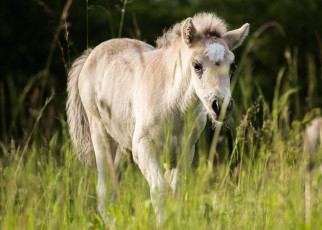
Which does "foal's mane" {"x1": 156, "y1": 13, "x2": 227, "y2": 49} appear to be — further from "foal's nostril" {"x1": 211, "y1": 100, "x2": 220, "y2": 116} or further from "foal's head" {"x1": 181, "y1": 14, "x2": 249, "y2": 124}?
"foal's nostril" {"x1": 211, "y1": 100, "x2": 220, "y2": 116}

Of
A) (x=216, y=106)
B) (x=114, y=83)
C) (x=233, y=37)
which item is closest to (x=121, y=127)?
(x=114, y=83)

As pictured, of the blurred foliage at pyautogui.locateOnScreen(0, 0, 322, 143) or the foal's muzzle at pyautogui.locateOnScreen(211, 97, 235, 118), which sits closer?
the foal's muzzle at pyautogui.locateOnScreen(211, 97, 235, 118)

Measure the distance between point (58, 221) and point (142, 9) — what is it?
21173 millimetres

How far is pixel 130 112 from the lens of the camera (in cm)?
564

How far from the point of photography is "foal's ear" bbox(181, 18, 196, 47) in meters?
4.80

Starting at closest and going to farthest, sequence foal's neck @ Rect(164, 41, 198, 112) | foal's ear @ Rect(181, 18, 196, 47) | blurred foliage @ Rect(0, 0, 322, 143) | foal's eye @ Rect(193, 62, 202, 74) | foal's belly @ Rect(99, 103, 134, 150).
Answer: foal's eye @ Rect(193, 62, 202, 74) < foal's ear @ Rect(181, 18, 196, 47) < foal's neck @ Rect(164, 41, 198, 112) < foal's belly @ Rect(99, 103, 134, 150) < blurred foliage @ Rect(0, 0, 322, 143)

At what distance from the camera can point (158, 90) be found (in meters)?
5.14

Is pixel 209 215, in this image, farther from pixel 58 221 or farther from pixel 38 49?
pixel 38 49

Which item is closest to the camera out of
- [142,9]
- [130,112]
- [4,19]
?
[130,112]

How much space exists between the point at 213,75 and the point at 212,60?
14 centimetres

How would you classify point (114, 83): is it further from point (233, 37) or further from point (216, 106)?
point (216, 106)

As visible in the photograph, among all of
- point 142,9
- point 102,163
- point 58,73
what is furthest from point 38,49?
point 102,163

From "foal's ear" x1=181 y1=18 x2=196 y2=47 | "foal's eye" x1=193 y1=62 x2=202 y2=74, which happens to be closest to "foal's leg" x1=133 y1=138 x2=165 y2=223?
"foal's eye" x1=193 y1=62 x2=202 y2=74

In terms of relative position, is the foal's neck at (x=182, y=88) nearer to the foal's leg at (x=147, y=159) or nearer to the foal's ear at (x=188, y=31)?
the foal's ear at (x=188, y=31)
